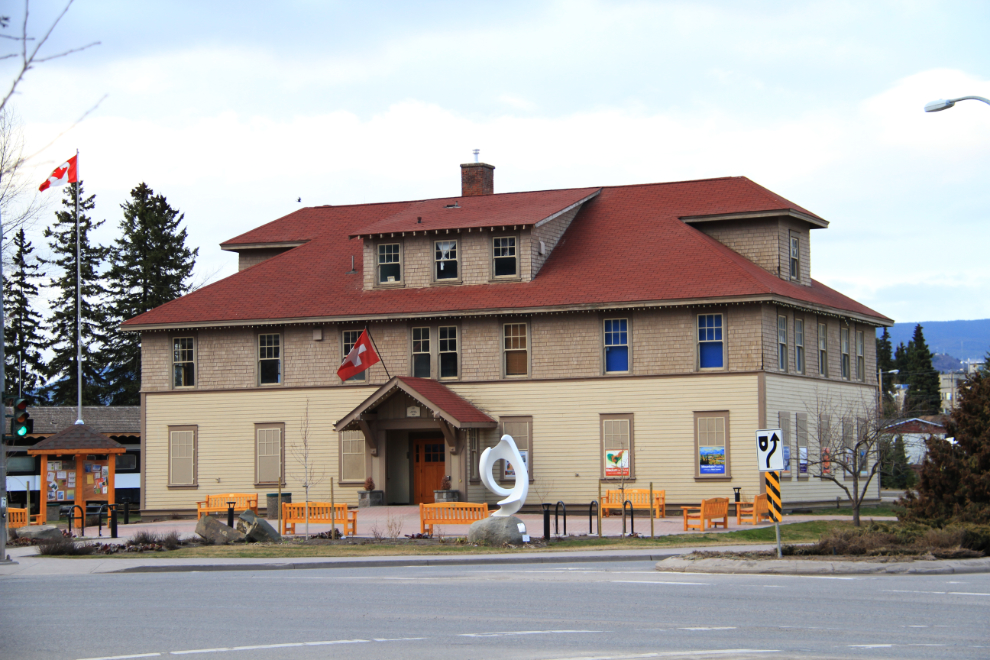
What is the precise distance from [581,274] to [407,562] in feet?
57.6

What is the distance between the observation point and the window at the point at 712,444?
37.2m

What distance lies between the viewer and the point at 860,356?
44938mm

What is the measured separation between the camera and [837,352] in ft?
141

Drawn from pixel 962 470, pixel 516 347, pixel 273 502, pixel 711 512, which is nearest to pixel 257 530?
pixel 273 502

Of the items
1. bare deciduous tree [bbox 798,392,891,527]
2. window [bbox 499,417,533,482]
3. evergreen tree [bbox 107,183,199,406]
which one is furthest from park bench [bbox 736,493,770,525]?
evergreen tree [bbox 107,183,199,406]

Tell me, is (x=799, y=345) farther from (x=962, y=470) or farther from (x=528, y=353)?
(x=962, y=470)

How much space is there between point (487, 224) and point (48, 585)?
73.9 feet

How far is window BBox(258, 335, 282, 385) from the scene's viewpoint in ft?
139

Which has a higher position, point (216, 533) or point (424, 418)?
point (424, 418)

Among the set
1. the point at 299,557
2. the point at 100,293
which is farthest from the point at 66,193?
the point at 299,557

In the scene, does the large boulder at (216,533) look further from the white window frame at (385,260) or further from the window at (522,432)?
the white window frame at (385,260)

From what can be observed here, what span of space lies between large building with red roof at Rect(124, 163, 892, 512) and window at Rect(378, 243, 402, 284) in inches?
2.3

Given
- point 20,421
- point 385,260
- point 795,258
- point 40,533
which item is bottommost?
point 40,533

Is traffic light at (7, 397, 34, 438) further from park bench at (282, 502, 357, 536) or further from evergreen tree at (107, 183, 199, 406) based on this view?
evergreen tree at (107, 183, 199, 406)
